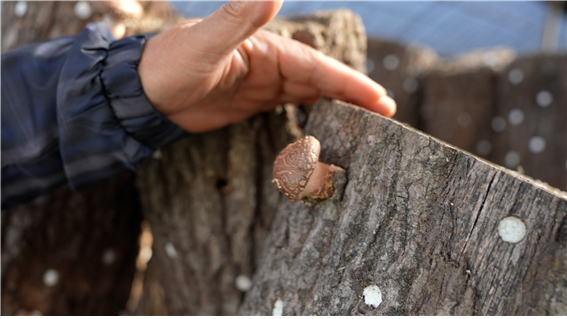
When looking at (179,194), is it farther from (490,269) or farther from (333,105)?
(490,269)

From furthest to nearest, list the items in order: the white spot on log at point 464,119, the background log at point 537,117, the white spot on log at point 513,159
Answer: the white spot on log at point 464,119
the white spot on log at point 513,159
the background log at point 537,117

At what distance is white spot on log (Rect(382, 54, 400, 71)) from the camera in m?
3.47

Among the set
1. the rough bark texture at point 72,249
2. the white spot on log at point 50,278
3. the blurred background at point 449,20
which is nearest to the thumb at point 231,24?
the rough bark texture at point 72,249

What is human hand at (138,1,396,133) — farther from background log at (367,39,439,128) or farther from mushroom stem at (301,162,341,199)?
background log at (367,39,439,128)

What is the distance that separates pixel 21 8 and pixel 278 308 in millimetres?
1496

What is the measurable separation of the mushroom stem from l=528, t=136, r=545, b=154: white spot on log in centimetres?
230

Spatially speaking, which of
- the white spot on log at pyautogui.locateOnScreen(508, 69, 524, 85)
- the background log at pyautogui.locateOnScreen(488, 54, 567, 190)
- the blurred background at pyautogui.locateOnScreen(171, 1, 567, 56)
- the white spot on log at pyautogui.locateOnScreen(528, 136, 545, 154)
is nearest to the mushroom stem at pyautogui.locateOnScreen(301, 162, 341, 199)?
the background log at pyautogui.locateOnScreen(488, 54, 567, 190)

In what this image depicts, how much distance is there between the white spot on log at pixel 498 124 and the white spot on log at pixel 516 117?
12cm

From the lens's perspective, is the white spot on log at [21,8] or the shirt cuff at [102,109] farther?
the white spot on log at [21,8]

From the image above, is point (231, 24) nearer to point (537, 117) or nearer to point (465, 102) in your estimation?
point (537, 117)

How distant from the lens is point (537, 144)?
2428mm

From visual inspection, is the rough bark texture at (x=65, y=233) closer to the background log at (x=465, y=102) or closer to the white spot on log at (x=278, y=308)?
the white spot on log at (x=278, y=308)

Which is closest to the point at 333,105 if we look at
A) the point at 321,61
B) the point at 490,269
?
the point at 321,61

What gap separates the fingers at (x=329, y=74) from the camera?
0.95 m
